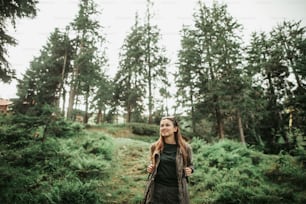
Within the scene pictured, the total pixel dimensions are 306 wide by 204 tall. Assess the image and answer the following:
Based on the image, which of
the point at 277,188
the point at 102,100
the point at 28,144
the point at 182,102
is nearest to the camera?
the point at 277,188

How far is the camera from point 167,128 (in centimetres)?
358

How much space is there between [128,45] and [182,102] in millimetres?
12679

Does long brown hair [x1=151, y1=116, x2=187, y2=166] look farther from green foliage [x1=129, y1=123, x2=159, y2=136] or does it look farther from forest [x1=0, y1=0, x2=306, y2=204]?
green foliage [x1=129, y1=123, x2=159, y2=136]

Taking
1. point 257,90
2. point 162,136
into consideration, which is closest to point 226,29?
point 257,90

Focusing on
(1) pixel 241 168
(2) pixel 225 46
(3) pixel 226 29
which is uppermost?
(3) pixel 226 29

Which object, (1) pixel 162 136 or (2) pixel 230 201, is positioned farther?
(2) pixel 230 201

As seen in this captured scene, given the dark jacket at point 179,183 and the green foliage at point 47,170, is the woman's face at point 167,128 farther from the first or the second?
the green foliage at point 47,170

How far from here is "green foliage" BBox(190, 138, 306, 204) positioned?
6.62 metres

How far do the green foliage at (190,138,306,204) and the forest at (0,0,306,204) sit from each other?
1.7 inches

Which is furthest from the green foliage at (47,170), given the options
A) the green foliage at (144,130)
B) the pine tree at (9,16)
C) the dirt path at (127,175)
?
the green foliage at (144,130)

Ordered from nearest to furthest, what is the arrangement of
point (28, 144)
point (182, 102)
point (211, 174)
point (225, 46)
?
point (211, 174) < point (28, 144) < point (225, 46) < point (182, 102)

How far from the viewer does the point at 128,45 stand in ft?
94.9

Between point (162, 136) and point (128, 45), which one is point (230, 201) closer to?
point (162, 136)

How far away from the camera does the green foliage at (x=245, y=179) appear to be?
662cm
